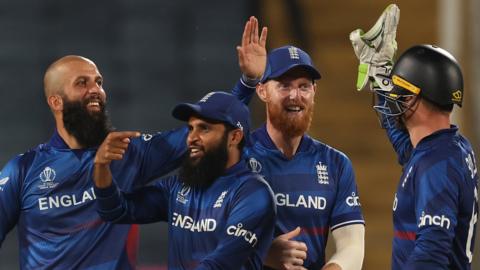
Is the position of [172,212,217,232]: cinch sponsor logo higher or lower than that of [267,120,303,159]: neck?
lower

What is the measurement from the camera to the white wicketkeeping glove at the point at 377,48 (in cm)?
529

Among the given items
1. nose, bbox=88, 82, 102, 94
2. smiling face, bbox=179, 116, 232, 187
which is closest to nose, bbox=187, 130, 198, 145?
smiling face, bbox=179, 116, 232, 187

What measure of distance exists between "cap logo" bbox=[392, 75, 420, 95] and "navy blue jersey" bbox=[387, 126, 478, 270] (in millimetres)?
182

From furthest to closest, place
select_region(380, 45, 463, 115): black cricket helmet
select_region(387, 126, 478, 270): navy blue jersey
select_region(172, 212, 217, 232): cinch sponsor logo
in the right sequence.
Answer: select_region(172, 212, 217, 232): cinch sponsor logo < select_region(380, 45, 463, 115): black cricket helmet < select_region(387, 126, 478, 270): navy blue jersey

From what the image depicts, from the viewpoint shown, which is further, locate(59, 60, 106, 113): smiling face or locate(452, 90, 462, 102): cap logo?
locate(59, 60, 106, 113): smiling face

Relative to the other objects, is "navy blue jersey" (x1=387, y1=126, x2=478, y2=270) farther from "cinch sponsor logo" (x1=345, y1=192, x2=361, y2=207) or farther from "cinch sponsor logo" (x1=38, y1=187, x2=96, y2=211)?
"cinch sponsor logo" (x1=38, y1=187, x2=96, y2=211)

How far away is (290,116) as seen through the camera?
5.29 metres

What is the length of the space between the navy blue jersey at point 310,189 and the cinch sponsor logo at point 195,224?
452 millimetres

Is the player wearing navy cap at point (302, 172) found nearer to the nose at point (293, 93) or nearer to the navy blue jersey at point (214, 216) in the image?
the nose at point (293, 93)

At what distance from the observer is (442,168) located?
4.40m

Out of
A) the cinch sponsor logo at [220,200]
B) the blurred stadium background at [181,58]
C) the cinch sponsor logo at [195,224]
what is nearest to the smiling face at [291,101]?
the cinch sponsor logo at [220,200]

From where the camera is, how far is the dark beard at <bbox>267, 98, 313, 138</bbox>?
5293 mm

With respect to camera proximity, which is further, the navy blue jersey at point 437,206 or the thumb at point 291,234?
the thumb at point 291,234

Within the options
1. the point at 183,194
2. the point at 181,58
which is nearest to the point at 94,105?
the point at 183,194
